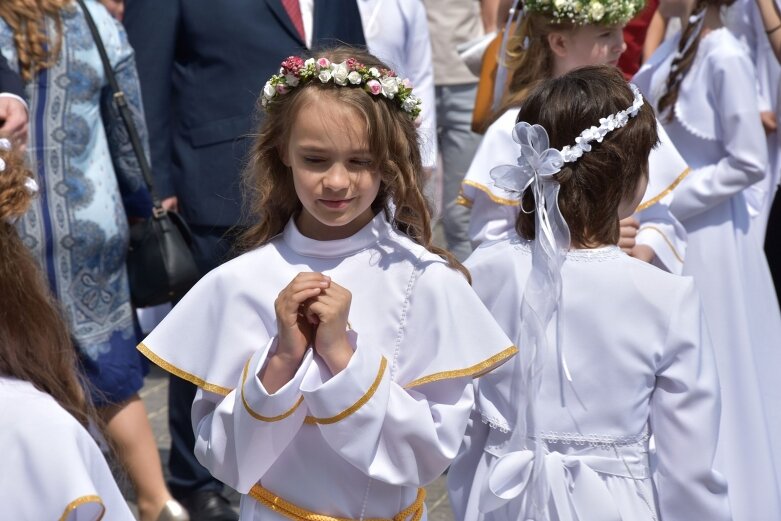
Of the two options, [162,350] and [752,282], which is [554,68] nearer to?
[752,282]

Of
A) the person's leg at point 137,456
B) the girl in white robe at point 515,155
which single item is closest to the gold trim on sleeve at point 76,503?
the girl in white robe at point 515,155

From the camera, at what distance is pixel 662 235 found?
13.6 ft

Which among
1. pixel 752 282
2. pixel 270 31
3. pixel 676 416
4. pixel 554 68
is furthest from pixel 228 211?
pixel 676 416

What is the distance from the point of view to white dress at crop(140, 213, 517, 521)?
2.63 meters

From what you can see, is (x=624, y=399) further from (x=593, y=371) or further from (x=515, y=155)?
(x=515, y=155)

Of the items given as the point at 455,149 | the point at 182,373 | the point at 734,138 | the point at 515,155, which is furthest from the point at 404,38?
the point at 182,373

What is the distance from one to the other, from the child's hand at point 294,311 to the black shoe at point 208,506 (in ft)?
8.17

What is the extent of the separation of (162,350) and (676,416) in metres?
1.18

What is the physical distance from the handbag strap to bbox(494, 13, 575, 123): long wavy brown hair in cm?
125

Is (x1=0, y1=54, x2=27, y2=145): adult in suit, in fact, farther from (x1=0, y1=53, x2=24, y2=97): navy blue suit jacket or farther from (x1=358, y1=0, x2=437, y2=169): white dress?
(x1=358, y1=0, x2=437, y2=169): white dress

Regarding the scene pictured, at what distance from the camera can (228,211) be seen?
4.90 meters

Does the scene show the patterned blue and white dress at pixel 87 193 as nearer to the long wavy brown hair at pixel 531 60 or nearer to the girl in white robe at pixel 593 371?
the long wavy brown hair at pixel 531 60

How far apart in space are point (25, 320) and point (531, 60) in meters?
2.42

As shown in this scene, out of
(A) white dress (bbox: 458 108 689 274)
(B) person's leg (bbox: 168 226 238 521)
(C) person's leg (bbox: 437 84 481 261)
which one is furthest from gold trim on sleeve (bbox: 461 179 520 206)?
(C) person's leg (bbox: 437 84 481 261)
